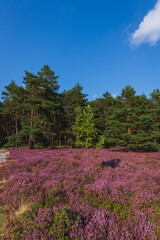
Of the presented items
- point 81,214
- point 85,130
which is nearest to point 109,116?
point 85,130

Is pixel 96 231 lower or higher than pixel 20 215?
higher

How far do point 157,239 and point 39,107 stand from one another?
73.7ft

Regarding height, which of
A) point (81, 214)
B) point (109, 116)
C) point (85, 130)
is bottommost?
point (81, 214)

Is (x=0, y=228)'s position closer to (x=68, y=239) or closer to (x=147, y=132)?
(x=68, y=239)

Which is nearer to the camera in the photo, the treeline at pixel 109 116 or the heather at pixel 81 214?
the heather at pixel 81 214

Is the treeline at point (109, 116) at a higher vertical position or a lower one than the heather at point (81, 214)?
higher

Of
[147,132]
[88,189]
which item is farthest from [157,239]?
[147,132]

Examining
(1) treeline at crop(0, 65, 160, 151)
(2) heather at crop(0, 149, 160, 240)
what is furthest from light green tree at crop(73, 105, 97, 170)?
(1) treeline at crop(0, 65, 160, 151)

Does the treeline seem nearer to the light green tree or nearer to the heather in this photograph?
the light green tree

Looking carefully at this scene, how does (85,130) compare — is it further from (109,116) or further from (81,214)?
(109,116)

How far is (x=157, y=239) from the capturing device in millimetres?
1976

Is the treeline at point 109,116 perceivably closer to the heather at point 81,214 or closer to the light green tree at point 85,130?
the light green tree at point 85,130

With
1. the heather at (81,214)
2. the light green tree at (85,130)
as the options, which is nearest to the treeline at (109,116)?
the light green tree at (85,130)

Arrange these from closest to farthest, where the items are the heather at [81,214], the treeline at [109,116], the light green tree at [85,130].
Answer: the heather at [81,214] < the light green tree at [85,130] < the treeline at [109,116]
